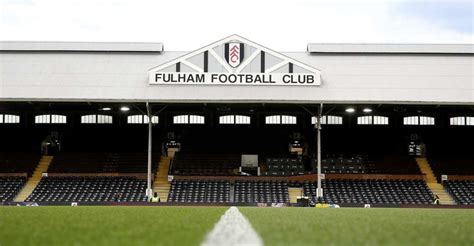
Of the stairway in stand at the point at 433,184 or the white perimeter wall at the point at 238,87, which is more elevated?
the white perimeter wall at the point at 238,87

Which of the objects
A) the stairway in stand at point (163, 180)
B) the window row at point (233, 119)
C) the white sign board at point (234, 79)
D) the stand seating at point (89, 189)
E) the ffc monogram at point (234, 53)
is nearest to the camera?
the stand seating at point (89, 189)

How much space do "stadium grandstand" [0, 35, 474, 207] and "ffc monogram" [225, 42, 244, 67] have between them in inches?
3.1

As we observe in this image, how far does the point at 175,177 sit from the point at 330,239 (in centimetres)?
4083

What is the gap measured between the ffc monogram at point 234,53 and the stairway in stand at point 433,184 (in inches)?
647

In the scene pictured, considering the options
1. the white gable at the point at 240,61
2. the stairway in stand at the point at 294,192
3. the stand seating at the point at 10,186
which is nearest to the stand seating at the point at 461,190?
the stairway in stand at the point at 294,192

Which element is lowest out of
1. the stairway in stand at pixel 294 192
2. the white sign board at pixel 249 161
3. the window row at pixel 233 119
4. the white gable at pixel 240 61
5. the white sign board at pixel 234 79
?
the stairway in stand at pixel 294 192

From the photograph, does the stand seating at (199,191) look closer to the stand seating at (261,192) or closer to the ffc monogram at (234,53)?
the stand seating at (261,192)

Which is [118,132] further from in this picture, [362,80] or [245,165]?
[362,80]

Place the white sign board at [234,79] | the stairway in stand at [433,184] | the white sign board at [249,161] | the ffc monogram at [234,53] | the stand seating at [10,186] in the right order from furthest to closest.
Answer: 1. the white sign board at [249,161]
2. the ffc monogram at [234,53]
3. the stairway in stand at [433,184]
4. the stand seating at [10,186]
5. the white sign board at [234,79]

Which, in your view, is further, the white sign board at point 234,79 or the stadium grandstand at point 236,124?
the white sign board at point 234,79

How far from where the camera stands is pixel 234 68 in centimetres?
4528

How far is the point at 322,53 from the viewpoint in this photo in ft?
168

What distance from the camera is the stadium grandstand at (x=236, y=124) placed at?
43656mm

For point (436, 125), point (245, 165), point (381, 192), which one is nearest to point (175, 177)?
point (245, 165)
